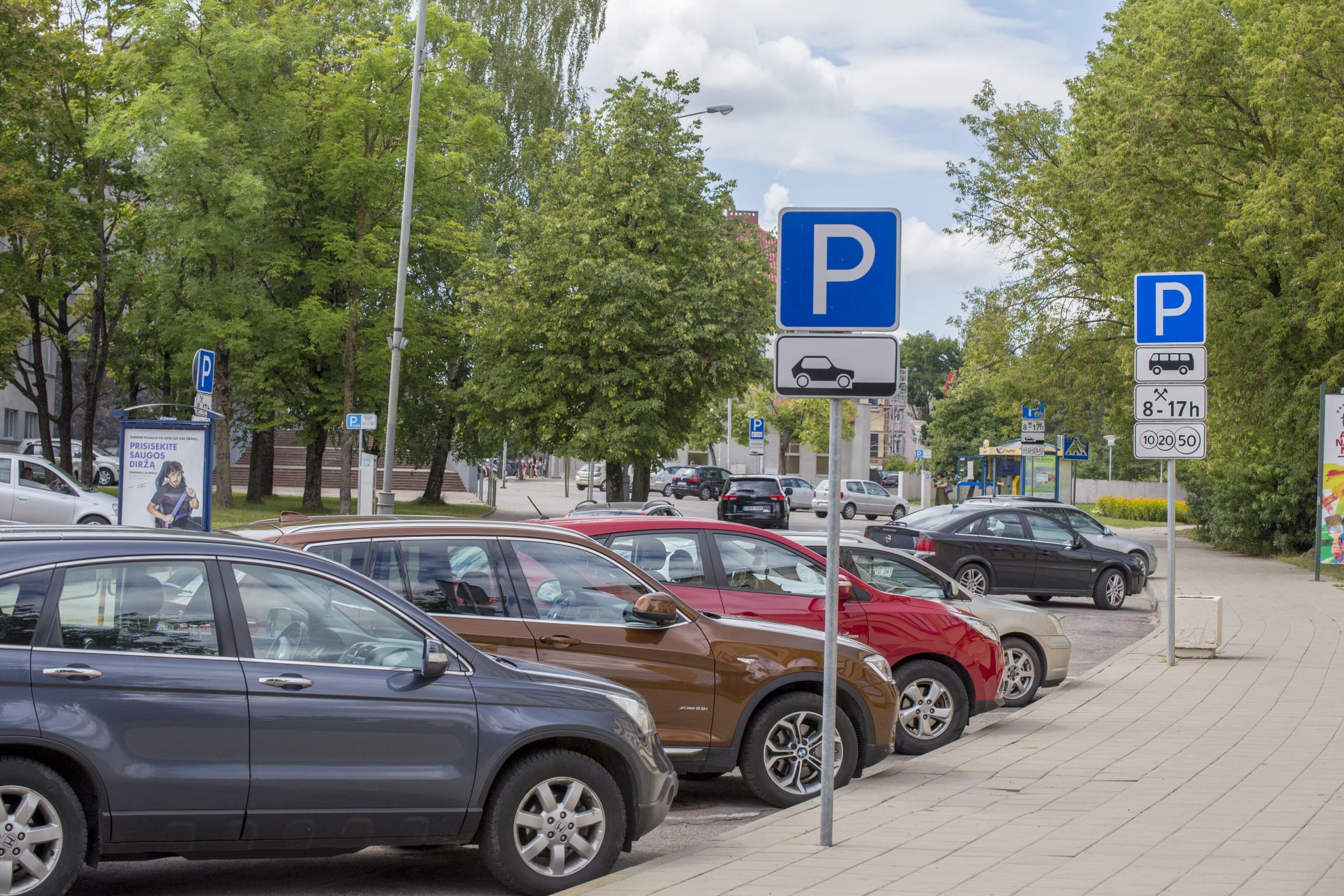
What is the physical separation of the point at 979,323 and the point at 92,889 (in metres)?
35.4

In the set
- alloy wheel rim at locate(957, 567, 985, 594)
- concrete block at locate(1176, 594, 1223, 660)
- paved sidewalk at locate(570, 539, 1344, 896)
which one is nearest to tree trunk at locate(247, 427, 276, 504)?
alloy wheel rim at locate(957, 567, 985, 594)

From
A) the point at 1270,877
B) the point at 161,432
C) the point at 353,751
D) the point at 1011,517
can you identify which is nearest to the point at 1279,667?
the point at 1011,517

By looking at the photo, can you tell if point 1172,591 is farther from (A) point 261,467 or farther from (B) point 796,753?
(A) point 261,467

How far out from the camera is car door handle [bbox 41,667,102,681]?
200 inches

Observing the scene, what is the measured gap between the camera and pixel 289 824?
5.40 metres

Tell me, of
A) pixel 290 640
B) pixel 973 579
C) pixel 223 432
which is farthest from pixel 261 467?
pixel 290 640

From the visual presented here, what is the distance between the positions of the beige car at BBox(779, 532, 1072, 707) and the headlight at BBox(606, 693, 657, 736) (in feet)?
16.2

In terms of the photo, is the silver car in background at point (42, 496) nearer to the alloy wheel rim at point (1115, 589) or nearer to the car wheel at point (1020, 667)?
the alloy wheel rim at point (1115, 589)

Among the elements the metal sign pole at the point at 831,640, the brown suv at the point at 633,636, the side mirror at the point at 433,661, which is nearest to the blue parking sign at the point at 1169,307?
the brown suv at the point at 633,636

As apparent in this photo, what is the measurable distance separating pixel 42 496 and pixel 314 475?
482 inches

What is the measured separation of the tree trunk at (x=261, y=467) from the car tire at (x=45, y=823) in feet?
117

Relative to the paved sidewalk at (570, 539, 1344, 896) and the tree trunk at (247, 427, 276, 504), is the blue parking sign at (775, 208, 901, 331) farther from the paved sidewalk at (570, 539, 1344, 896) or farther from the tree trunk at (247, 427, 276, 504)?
the tree trunk at (247, 427, 276, 504)

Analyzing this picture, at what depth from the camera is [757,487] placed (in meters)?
39.4

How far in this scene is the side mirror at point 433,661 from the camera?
5.62m
